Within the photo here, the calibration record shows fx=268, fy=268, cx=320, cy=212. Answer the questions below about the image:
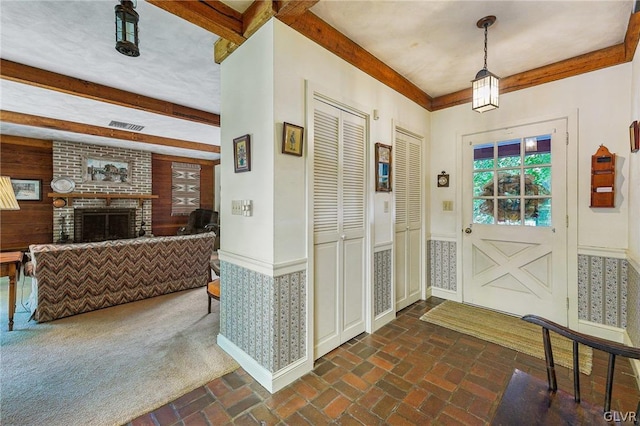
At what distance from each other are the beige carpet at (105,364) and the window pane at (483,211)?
123 inches

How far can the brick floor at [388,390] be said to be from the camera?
5.36 ft

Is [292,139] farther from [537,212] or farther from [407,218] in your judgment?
[537,212]

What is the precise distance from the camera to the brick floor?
1.63m

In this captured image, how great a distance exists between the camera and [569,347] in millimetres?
2389

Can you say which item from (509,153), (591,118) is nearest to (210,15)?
(509,153)

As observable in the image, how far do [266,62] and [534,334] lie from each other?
3.41 m

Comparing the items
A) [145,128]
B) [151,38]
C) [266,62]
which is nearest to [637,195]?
[266,62]

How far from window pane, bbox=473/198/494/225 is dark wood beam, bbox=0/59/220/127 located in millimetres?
4146

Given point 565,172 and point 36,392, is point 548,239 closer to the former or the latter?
point 565,172

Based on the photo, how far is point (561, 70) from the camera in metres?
2.72

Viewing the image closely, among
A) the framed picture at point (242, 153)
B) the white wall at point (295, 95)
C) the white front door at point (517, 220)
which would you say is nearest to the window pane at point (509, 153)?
the white front door at point (517, 220)

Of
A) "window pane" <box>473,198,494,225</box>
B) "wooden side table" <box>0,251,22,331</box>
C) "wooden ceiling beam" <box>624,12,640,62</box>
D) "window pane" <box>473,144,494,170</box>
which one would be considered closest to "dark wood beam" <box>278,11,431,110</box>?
"window pane" <box>473,144,494,170</box>

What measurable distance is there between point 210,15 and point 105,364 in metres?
2.79

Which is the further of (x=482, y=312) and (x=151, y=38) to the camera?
(x=482, y=312)
